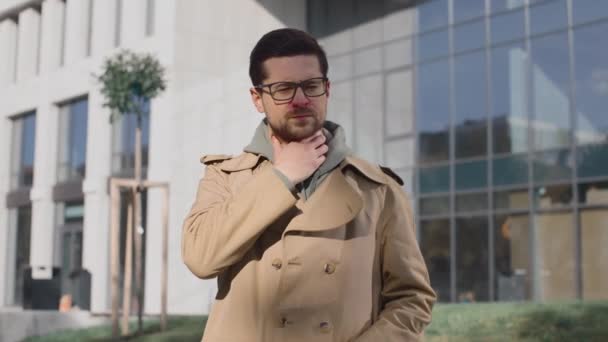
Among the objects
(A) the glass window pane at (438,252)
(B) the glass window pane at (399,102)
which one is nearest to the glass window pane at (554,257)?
(A) the glass window pane at (438,252)

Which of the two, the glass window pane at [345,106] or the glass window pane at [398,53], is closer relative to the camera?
the glass window pane at [398,53]

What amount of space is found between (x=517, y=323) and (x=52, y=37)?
26288mm

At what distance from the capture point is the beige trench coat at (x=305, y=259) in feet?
6.63

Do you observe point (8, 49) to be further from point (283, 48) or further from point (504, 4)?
point (283, 48)

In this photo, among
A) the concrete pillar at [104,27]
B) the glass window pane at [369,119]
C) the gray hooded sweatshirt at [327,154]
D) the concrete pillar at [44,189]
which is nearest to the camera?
the gray hooded sweatshirt at [327,154]

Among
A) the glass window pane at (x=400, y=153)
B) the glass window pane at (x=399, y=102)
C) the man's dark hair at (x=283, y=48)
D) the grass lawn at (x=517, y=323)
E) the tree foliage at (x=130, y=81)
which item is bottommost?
the grass lawn at (x=517, y=323)

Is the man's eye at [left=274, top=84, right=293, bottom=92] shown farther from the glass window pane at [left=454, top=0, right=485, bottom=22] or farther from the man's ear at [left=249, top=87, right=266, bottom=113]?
the glass window pane at [left=454, top=0, right=485, bottom=22]

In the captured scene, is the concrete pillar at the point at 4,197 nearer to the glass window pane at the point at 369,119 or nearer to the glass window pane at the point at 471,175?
the glass window pane at the point at 369,119

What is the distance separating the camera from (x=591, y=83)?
21547mm

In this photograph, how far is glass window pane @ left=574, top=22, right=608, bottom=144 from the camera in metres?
21.2

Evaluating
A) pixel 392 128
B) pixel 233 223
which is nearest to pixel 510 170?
pixel 392 128

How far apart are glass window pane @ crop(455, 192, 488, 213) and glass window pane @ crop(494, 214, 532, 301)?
1.90ft

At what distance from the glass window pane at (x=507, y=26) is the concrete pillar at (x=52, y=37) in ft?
56.8

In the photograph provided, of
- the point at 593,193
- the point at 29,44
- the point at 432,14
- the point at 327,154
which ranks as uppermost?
the point at 29,44
